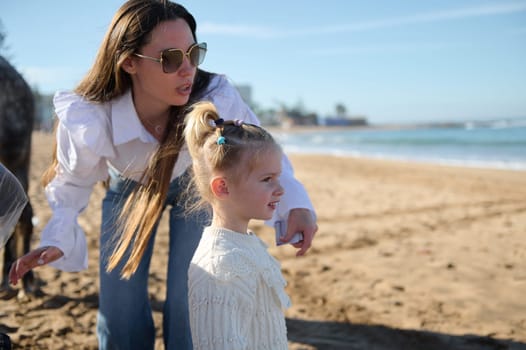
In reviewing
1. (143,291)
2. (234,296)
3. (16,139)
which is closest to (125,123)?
(143,291)

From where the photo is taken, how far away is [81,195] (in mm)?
2525

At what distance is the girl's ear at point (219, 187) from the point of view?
6.22ft

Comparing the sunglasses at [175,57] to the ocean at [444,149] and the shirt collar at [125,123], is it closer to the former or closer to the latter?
the shirt collar at [125,123]

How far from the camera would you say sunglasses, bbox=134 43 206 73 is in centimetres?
225

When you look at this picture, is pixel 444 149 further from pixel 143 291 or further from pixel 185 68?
pixel 185 68

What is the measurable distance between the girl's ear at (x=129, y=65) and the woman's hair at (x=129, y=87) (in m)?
0.03

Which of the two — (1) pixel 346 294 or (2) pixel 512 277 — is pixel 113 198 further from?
(2) pixel 512 277

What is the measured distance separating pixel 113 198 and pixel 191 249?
1.88ft

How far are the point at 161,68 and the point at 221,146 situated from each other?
0.65 metres

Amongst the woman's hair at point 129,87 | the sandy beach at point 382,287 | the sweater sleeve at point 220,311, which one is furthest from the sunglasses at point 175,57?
the sandy beach at point 382,287

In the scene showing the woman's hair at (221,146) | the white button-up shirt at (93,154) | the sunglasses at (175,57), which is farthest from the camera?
the white button-up shirt at (93,154)

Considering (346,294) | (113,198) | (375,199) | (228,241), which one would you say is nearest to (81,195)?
(113,198)

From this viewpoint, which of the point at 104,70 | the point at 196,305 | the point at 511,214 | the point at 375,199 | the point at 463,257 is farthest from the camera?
the point at 375,199

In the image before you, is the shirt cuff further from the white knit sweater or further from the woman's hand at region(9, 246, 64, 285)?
the white knit sweater
